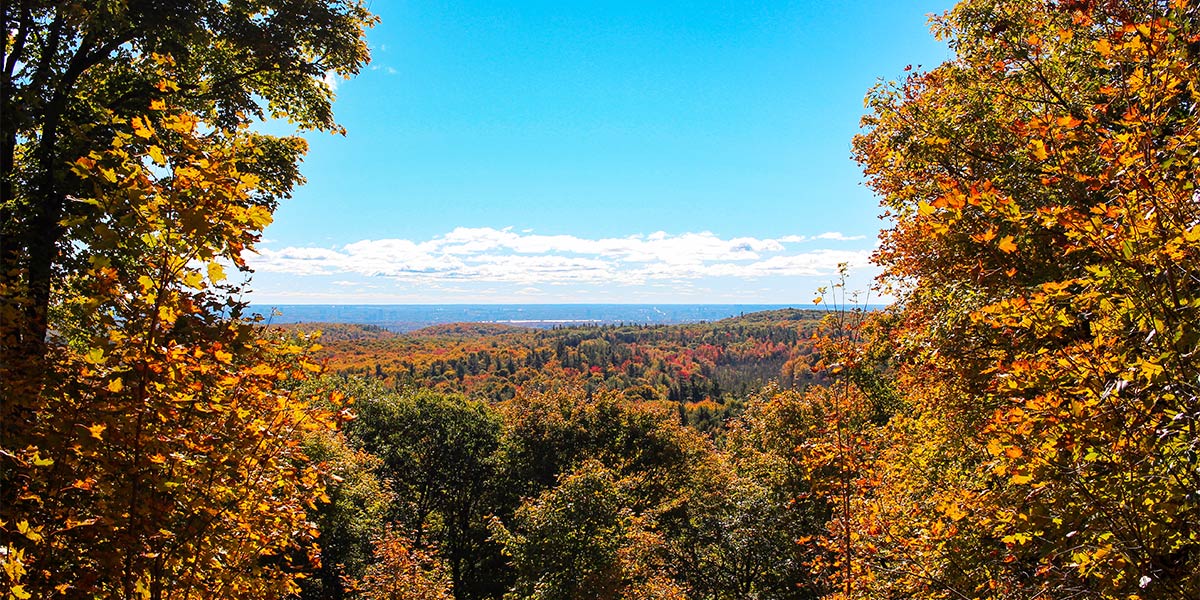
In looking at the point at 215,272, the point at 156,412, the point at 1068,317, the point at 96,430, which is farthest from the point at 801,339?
the point at 96,430

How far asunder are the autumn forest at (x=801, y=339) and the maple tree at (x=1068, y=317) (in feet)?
0.12

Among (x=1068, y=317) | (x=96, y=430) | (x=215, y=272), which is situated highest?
(x=215, y=272)

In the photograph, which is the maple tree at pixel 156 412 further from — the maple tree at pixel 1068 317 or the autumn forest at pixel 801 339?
the maple tree at pixel 1068 317

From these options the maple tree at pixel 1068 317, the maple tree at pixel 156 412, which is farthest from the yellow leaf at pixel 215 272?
the maple tree at pixel 1068 317

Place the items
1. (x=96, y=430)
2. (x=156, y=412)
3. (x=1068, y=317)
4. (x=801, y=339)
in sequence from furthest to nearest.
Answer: (x=801, y=339), (x=1068, y=317), (x=156, y=412), (x=96, y=430)

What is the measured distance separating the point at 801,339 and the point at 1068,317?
100.0 inches

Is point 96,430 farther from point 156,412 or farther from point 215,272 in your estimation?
point 215,272

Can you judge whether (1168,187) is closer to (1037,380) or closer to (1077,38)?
(1037,380)

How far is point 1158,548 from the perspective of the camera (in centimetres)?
308

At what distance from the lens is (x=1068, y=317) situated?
3.43 meters

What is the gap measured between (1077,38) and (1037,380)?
490 cm

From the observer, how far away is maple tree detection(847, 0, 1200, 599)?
8.86ft

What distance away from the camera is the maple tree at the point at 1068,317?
2701 millimetres

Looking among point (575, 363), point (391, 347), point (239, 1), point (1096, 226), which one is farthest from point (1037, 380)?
point (391, 347)
